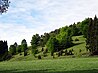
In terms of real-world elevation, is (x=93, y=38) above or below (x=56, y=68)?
above

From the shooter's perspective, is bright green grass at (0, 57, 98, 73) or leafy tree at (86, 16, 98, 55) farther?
leafy tree at (86, 16, 98, 55)

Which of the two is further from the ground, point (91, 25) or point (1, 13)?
point (91, 25)

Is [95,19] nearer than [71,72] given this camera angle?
No

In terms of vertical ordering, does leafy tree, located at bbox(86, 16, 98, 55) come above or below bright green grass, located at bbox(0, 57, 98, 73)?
above

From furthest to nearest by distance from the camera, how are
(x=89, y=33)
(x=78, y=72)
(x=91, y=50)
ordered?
(x=89, y=33) < (x=91, y=50) < (x=78, y=72)

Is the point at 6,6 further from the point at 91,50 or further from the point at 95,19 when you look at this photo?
the point at 95,19

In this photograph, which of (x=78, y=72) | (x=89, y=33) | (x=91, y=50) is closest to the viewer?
(x=78, y=72)

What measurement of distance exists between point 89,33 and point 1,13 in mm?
153360

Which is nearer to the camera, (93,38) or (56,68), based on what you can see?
(56,68)

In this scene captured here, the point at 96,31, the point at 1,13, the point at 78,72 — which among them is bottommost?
the point at 78,72

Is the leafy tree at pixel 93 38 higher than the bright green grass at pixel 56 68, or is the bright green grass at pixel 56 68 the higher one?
the leafy tree at pixel 93 38

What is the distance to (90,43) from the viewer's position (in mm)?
185000

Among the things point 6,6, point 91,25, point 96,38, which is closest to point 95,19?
point 91,25

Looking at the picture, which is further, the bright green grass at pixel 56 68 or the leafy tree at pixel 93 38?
the leafy tree at pixel 93 38
